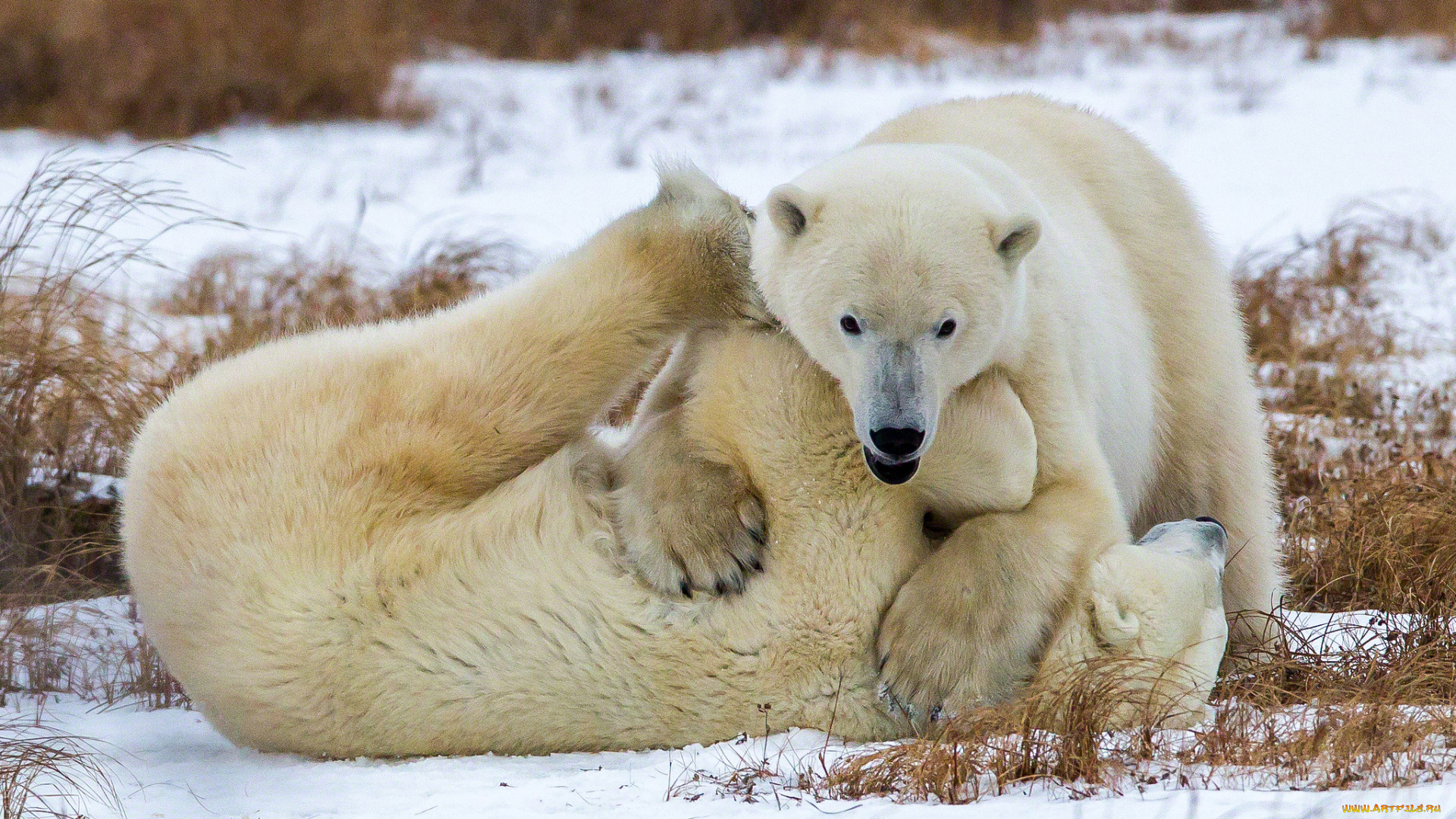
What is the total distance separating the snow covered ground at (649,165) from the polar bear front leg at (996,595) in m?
0.25

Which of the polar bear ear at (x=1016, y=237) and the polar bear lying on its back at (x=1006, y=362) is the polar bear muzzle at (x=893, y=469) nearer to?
the polar bear lying on its back at (x=1006, y=362)

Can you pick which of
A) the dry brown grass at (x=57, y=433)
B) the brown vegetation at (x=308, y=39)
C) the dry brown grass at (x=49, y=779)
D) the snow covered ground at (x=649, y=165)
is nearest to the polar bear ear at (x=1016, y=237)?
the snow covered ground at (x=649, y=165)

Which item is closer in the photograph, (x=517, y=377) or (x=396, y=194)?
(x=517, y=377)

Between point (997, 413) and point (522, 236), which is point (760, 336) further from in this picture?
point (522, 236)

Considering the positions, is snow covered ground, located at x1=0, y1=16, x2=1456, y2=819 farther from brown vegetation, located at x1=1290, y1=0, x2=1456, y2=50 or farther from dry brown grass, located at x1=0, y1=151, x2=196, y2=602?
brown vegetation, located at x1=1290, y1=0, x2=1456, y2=50

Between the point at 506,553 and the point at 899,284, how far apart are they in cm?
96

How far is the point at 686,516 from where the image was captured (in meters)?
2.89

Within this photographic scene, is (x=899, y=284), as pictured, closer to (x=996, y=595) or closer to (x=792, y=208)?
(x=792, y=208)

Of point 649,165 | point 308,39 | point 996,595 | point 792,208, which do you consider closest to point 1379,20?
point 649,165

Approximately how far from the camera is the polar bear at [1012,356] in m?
2.76

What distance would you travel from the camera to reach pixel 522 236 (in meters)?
7.68

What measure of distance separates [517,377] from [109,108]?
30.9 feet

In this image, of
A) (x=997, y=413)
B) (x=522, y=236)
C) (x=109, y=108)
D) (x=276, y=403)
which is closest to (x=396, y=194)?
(x=522, y=236)

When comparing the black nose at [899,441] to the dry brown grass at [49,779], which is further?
the black nose at [899,441]
